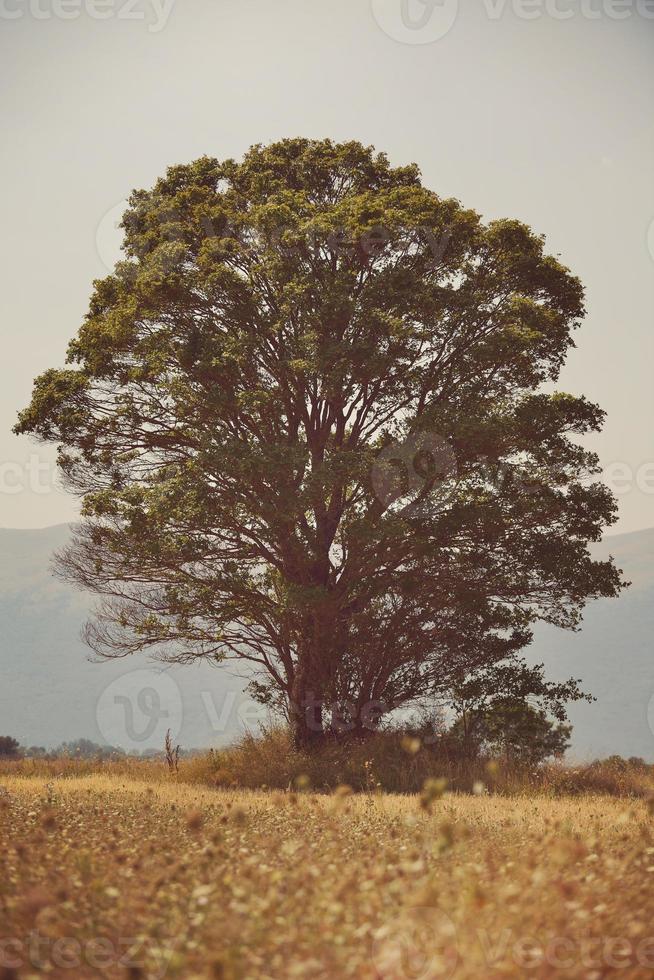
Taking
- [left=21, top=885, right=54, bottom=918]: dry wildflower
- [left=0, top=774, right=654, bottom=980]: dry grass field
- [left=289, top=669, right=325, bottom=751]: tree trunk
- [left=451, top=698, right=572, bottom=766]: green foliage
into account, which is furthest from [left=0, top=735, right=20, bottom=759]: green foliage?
[left=21, top=885, right=54, bottom=918]: dry wildflower

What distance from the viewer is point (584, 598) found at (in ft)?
58.2

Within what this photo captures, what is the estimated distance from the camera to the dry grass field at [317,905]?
12.6 ft

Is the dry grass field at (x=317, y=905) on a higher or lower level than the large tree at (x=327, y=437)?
lower

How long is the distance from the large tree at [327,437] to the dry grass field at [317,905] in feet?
29.4

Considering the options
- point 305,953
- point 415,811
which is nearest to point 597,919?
point 305,953

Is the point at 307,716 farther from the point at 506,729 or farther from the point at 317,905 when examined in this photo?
the point at 317,905

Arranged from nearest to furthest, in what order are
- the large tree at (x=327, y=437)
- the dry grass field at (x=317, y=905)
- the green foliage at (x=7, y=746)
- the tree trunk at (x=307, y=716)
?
the dry grass field at (x=317, y=905) < the large tree at (x=327, y=437) < the tree trunk at (x=307, y=716) < the green foliage at (x=7, y=746)

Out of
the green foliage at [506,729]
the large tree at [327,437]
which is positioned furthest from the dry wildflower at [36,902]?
the green foliage at [506,729]

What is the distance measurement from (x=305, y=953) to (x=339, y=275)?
1382cm

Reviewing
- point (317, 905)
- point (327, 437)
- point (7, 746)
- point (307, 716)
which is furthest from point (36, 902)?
point (7, 746)

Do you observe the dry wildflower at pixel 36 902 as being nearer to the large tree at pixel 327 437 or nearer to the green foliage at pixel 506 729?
the large tree at pixel 327 437

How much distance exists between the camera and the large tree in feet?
53.0

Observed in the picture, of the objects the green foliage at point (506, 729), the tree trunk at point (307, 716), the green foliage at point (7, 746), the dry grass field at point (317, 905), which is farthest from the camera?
the green foliage at point (7, 746)

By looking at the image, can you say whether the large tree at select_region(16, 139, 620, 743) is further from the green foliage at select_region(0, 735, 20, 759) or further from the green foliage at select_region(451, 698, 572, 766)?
the green foliage at select_region(0, 735, 20, 759)
